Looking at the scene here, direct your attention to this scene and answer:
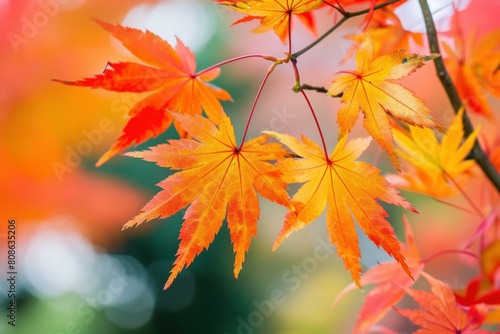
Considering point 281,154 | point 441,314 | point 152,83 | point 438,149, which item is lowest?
point 441,314

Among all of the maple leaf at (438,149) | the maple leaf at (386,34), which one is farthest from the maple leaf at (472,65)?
the maple leaf at (438,149)

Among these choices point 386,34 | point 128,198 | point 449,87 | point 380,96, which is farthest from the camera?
Result: point 128,198

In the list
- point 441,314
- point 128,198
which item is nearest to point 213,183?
point 441,314

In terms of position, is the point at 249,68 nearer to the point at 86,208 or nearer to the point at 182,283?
the point at 86,208

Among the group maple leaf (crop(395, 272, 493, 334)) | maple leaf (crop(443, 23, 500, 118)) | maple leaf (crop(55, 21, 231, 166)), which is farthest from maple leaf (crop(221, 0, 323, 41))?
maple leaf (crop(443, 23, 500, 118))

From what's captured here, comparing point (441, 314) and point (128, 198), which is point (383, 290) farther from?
point (128, 198)

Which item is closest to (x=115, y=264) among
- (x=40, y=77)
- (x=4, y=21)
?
(x=40, y=77)

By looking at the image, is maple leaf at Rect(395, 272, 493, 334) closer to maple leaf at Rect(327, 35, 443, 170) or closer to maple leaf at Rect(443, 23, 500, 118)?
maple leaf at Rect(327, 35, 443, 170)
